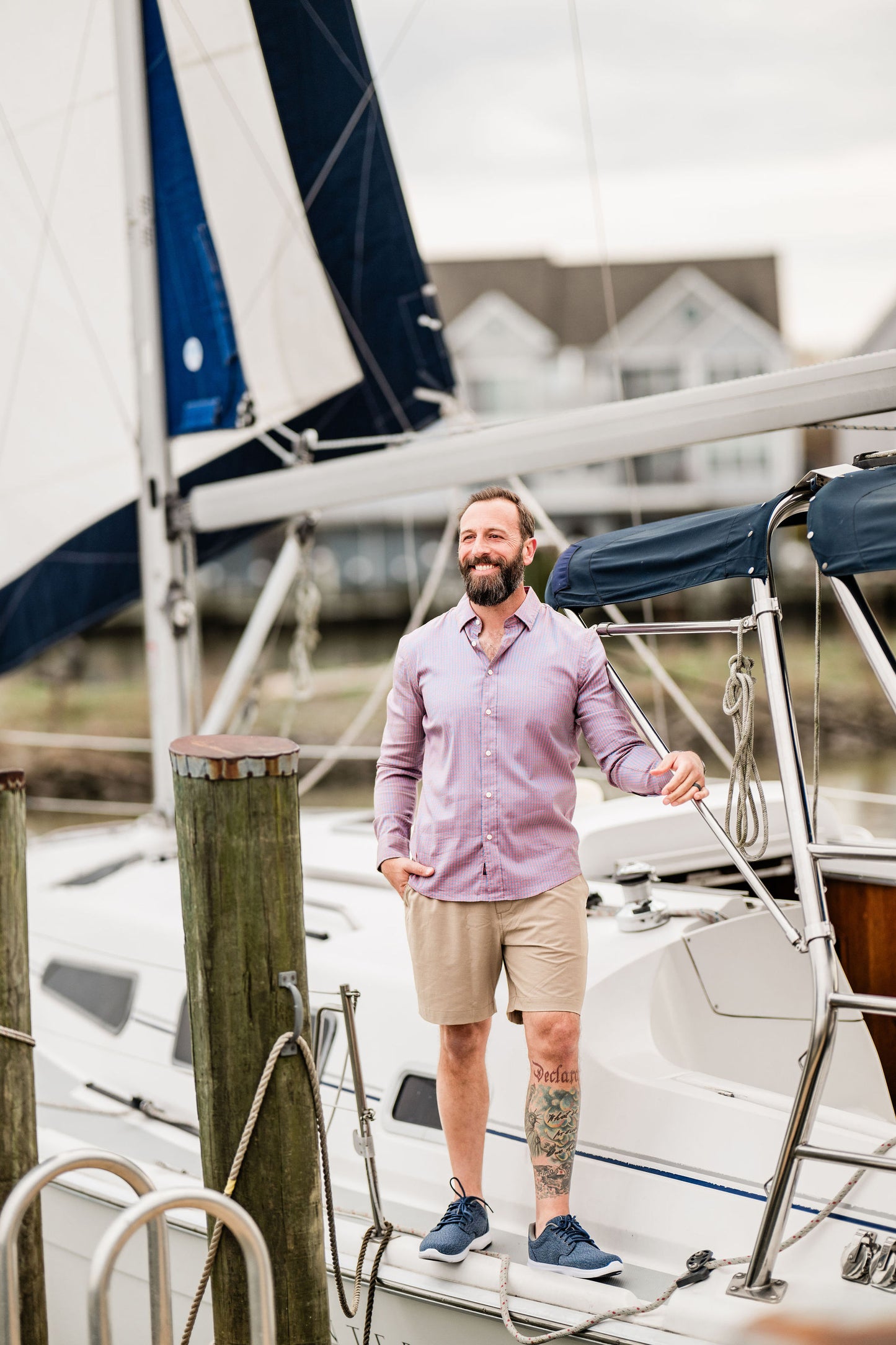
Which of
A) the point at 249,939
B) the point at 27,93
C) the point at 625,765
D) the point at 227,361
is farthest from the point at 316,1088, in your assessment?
the point at 27,93

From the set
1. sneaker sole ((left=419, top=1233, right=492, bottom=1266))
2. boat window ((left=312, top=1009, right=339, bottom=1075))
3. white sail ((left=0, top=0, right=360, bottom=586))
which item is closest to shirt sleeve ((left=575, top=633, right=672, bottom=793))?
sneaker sole ((left=419, top=1233, right=492, bottom=1266))

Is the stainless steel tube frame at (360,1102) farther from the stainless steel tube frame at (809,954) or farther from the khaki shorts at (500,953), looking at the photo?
the stainless steel tube frame at (809,954)

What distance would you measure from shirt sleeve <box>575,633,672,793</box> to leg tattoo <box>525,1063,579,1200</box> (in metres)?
0.65

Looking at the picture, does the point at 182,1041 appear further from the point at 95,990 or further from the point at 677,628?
the point at 677,628

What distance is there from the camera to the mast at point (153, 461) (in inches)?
202

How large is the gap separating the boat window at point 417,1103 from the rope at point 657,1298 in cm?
64

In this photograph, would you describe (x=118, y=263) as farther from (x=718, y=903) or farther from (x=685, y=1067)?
(x=685, y=1067)

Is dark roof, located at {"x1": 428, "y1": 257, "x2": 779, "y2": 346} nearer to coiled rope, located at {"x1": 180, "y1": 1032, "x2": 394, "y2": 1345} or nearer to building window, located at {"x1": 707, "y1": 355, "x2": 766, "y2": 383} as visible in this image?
building window, located at {"x1": 707, "y1": 355, "x2": 766, "y2": 383}

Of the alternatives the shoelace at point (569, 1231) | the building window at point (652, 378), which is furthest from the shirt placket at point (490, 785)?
the building window at point (652, 378)

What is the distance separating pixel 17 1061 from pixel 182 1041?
0.98 meters

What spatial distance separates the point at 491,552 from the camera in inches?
108

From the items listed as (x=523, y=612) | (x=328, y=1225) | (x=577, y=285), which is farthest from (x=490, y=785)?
(x=577, y=285)

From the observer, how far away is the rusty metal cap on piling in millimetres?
2477

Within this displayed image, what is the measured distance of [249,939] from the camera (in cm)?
251
